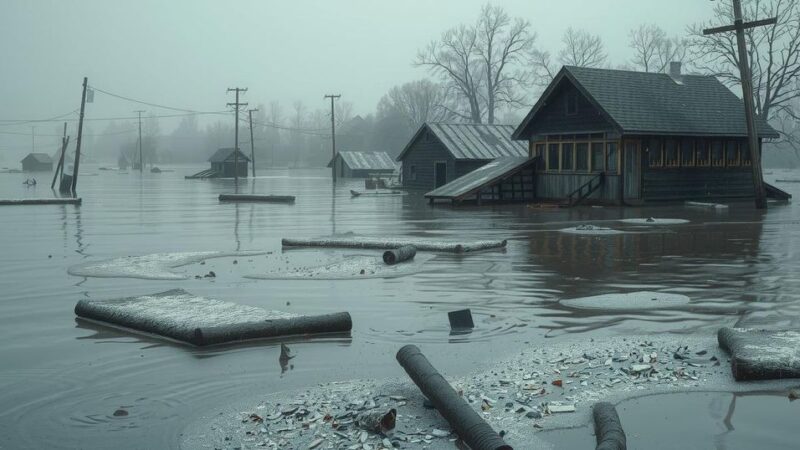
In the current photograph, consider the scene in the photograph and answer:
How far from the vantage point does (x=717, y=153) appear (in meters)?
36.1

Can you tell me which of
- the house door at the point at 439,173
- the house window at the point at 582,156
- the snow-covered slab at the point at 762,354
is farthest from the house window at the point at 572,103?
the snow-covered slab at the point at 762,354

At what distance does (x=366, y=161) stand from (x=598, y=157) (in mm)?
55498

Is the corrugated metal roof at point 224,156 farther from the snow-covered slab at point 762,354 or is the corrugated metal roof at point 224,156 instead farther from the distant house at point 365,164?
the snow-covered slab at point 762,354

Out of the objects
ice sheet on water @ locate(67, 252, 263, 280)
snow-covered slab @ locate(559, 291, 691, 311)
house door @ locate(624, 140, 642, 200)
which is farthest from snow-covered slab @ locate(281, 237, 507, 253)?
house door @ locate(624, 140, 642, 200)

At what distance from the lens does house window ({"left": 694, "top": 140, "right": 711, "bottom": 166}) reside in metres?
35.4

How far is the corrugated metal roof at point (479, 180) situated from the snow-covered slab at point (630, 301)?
76.7 ft

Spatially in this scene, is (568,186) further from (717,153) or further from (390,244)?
(390,244)

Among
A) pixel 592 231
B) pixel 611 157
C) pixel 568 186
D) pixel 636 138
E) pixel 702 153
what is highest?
pixel 636 138

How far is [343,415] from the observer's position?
6.52 meters

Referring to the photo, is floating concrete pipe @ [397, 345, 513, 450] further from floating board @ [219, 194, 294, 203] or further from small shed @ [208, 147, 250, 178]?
small shed @ [208, 147, 250, 178]

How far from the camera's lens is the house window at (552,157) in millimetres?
36719

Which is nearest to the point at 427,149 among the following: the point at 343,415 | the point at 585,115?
the point at 585,115

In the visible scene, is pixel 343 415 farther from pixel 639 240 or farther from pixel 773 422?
pixel 639 240

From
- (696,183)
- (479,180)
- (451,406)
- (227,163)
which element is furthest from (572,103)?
(227,163)
